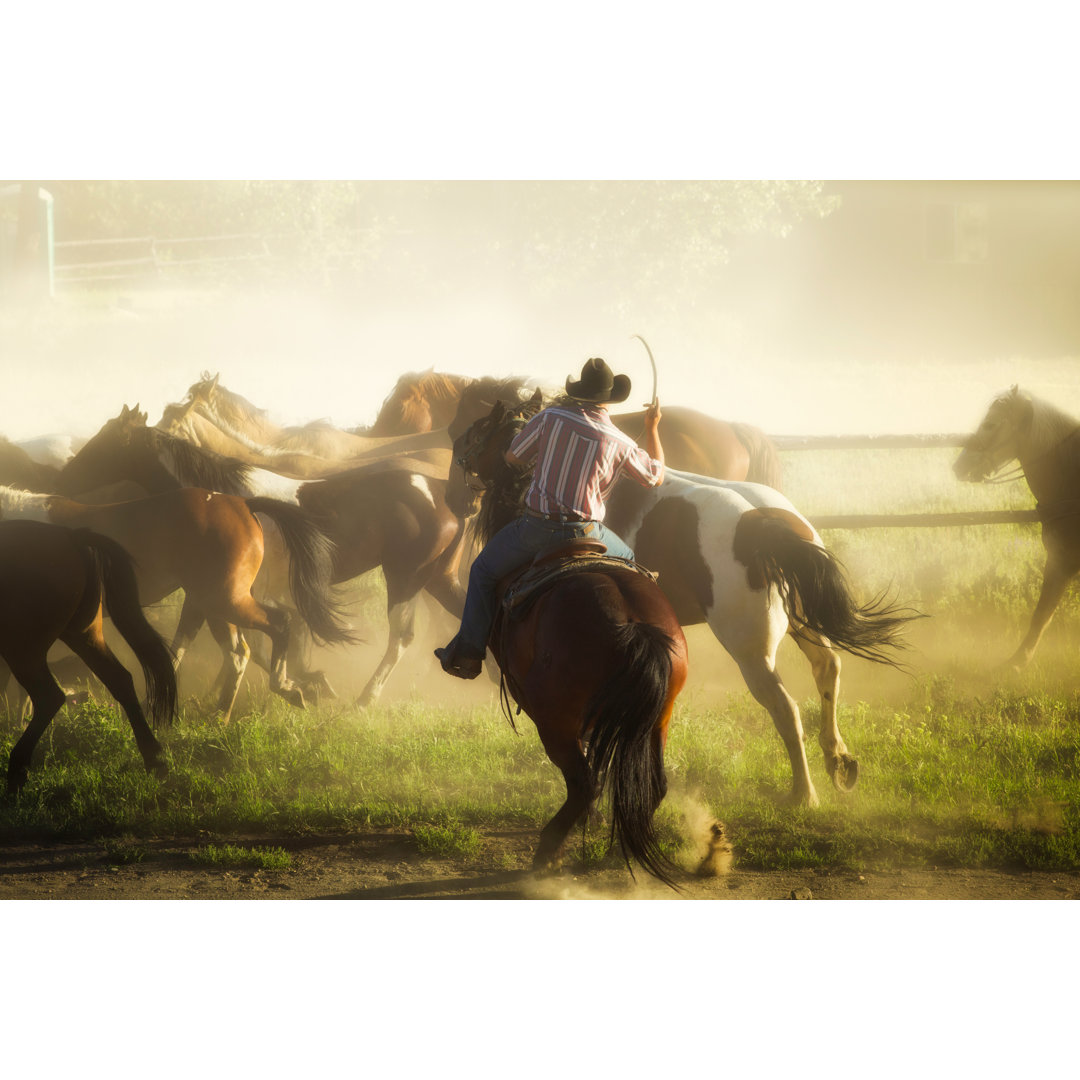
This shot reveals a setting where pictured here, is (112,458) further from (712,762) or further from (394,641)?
(712,762)

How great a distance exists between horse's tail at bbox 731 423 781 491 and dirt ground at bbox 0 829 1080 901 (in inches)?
69.2

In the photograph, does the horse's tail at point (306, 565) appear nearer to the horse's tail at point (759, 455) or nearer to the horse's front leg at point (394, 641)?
the horse's front leg at point (394, 641)

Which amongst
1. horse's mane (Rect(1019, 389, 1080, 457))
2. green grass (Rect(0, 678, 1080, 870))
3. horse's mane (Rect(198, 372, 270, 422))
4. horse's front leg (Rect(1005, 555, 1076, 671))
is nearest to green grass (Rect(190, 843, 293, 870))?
green grass (Rect(0, 678, 1080, 870))

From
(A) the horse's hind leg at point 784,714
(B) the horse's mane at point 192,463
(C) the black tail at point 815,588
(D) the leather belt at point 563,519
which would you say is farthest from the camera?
(B) the horse's mane at point 192,463

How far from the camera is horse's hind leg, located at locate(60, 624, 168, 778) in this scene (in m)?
4.32

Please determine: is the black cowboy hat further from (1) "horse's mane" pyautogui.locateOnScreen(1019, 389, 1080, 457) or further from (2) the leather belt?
(1) "horse's mane" pyautogui.locateOnScreen(1019, 389, 1080, 457)

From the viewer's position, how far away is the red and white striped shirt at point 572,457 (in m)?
3.41

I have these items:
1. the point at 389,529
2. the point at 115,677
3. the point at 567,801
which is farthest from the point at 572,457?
the point at 115,677

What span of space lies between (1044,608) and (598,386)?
2617 millimetres

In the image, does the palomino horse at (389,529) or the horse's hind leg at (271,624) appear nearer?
the horse's hind leg at (271,624)

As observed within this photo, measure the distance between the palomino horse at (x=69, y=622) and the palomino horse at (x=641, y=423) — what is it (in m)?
1.39

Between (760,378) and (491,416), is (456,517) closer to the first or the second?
(491,416)

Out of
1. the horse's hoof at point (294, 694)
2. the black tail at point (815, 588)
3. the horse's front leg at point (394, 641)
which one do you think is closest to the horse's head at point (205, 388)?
the horse's front leg at point (394, 641)

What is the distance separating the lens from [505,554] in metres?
3.43
